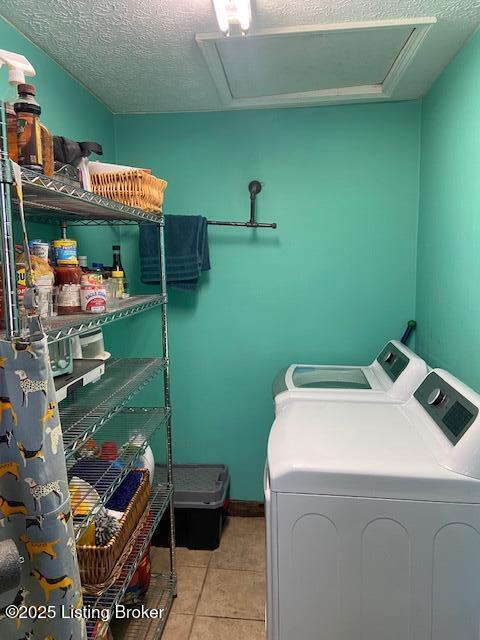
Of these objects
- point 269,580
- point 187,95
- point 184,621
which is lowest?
point 184,621

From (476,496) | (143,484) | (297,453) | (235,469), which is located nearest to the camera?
(476,496)

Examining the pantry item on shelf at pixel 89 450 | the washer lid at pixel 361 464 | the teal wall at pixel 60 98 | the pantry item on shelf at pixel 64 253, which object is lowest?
the pantry item on shelf at pixel 89 450

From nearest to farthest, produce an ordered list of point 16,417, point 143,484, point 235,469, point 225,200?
1. point 16,417
2. point 143,484
3. point 225,200
4. point 235,469

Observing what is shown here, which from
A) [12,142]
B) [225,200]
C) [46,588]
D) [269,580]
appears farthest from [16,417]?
[225,200]

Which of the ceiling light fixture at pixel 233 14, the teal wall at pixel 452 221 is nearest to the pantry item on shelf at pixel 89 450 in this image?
the teal wall at pixel 452 221

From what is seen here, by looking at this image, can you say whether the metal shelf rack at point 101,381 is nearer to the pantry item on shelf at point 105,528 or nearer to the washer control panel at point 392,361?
the pantry item on shelf at point 105,528

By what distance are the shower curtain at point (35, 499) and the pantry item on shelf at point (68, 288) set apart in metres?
0.47

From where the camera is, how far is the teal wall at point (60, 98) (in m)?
1.64

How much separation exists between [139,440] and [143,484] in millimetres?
178

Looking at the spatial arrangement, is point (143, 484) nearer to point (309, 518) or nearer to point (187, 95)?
point (309, 518)

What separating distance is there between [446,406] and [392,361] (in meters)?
0.69

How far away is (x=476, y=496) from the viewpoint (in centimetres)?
123

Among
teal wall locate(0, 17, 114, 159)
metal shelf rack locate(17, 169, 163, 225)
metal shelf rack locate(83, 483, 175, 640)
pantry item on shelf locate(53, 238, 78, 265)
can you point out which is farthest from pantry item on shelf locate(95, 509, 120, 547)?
teal wall locate(0, 17, 114, 159)

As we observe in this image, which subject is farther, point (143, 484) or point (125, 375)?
point (125, 375)
